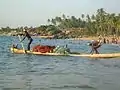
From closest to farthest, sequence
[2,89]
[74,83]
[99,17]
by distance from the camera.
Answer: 1. [2,89]
2. [74,83]
3. [99,17]

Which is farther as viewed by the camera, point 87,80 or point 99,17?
point 99,17

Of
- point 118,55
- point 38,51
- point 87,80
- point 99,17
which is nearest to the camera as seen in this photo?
point 87,80

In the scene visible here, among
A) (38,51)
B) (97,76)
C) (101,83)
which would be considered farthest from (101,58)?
(101,83)

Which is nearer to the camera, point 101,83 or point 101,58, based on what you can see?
point 101,83

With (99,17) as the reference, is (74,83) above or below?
below

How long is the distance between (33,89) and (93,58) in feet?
57.5

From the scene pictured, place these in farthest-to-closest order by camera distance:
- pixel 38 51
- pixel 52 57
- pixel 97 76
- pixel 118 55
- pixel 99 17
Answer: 1. pixel 99 17
2. pixel 38 51
3. pixel 52 57
4. pixel 118 55
5. pixel 97 76

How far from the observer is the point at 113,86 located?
652 inches

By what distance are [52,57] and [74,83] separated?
675 inches

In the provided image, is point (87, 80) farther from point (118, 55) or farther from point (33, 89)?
point (118, 55)

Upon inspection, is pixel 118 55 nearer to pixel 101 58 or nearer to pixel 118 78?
pixel 101 58

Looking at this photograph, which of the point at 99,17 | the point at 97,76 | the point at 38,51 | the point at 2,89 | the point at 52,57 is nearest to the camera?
the point at 2,89

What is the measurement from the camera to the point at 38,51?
37688mm

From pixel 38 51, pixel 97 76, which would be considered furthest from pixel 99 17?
pixel 97 76
